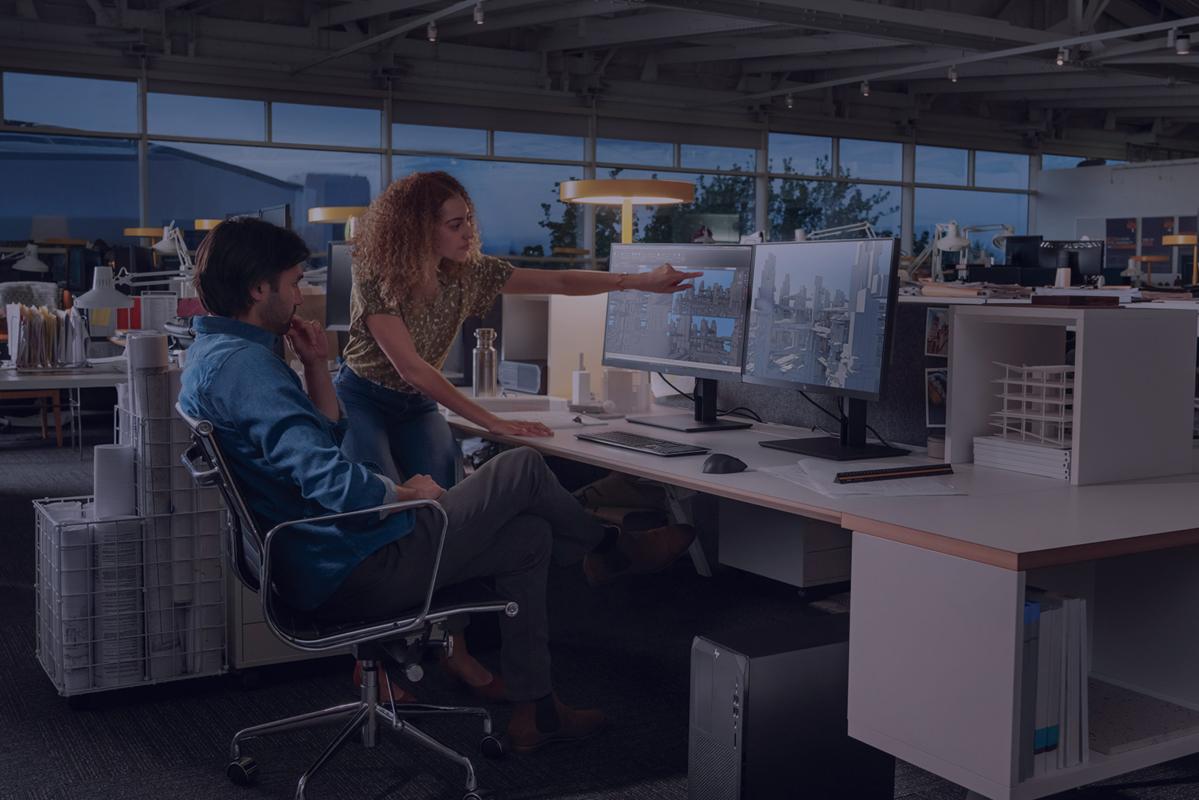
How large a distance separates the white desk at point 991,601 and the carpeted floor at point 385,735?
0.82ft

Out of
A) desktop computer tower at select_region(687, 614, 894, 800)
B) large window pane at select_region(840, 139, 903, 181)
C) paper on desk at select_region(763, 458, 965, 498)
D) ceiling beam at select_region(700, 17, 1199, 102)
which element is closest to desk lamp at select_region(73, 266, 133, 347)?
paper on desk at select_region(763, 458, 965, 498)

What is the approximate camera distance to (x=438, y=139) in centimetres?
1059

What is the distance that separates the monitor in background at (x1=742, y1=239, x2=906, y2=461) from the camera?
2191 millimetres

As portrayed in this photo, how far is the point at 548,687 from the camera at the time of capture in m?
2.26

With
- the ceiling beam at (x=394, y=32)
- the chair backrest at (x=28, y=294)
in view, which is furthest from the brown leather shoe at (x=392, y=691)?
the ceiling beam at (x=394, y=32)

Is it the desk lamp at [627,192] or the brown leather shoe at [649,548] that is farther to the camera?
the desk lamp at [627,192]

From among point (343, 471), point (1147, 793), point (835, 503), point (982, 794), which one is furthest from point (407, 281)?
point (1147, 793)

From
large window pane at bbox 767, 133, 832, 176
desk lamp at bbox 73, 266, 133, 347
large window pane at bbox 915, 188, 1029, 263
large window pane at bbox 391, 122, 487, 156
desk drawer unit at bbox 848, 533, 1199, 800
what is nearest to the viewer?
desk drawer unit at bbox 848, 533, 1199, 800

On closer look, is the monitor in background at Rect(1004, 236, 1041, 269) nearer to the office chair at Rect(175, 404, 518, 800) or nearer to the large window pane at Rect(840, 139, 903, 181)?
the large window pane at Rect(840, 139, 903, 181)

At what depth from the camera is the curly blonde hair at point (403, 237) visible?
2525mm

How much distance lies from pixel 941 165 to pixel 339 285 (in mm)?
11314

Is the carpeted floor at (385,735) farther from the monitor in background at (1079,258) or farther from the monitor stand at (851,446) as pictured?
the monitor in background at (1079,258)

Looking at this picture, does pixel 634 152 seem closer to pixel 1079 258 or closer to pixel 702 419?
pixel 1079 258

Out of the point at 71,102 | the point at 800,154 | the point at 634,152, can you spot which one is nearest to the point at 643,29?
the point at 634,152
